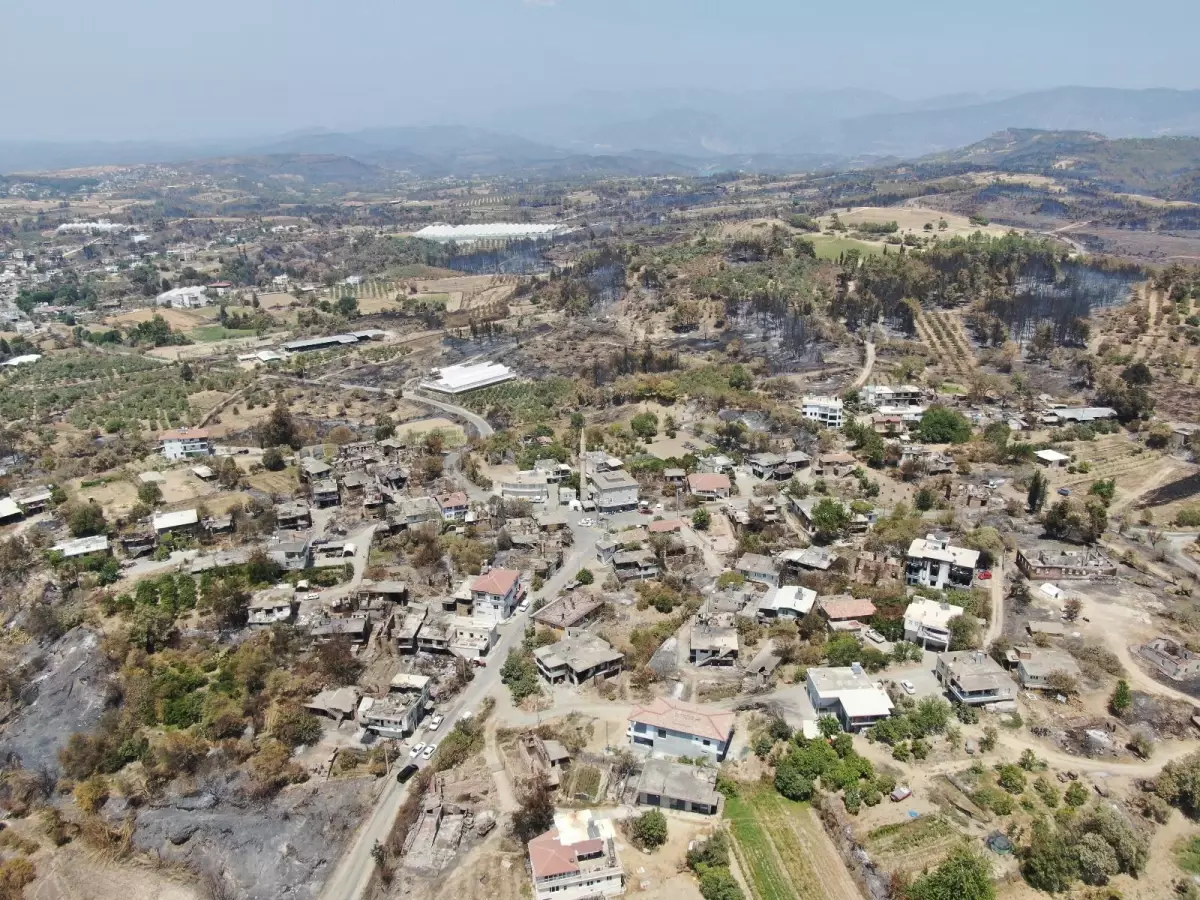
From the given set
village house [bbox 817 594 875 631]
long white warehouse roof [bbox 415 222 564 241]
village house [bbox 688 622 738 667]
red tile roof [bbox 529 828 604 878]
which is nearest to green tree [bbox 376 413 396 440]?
village house [bbox 688 622 738 667]

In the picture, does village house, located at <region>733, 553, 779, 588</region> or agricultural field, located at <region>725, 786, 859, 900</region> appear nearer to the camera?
agricultural field, located at <region>725, 786, 859, 900</region>

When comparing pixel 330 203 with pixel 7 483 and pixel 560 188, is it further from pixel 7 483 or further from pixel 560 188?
pixel 7 483

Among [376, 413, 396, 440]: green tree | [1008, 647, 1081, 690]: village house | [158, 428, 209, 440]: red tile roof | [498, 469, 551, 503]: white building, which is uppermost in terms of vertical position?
[1008, 647, 1081, 690]: village house

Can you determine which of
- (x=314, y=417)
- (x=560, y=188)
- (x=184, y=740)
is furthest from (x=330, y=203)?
(x=184, y=740)

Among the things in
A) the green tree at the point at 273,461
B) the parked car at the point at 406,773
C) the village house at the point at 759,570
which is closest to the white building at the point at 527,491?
the village house at the point at 759,570

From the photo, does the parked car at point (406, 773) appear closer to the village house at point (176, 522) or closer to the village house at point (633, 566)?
the village house at point (633, 566)

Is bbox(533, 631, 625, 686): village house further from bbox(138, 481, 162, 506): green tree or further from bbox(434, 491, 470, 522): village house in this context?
bbox(138, 481, 162, 506): green tree
